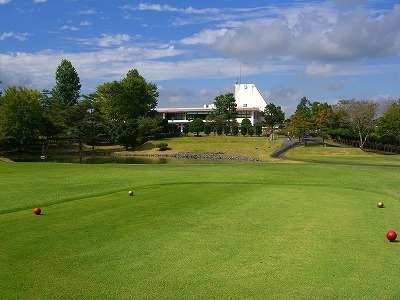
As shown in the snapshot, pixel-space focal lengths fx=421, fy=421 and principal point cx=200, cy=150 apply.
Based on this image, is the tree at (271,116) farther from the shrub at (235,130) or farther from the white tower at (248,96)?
the white tower at (248,96)

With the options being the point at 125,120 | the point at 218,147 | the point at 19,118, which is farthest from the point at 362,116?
the point at 19,118

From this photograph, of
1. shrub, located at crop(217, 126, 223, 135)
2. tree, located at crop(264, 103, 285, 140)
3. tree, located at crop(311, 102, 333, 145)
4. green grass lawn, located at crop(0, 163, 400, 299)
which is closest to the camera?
green grass lawn, located at crop(0, 163, 400, 299)

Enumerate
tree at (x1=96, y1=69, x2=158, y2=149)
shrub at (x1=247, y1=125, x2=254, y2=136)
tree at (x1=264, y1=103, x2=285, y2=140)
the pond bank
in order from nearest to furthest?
1. the pond bank
2. tree at (x1=96, y1=69, x2=158, y2=149)
3. shrub at (x1=247, y1=125, x2=254, y2=136)
4. tree at (x1=264, y1=103, x2=285, y2=140)

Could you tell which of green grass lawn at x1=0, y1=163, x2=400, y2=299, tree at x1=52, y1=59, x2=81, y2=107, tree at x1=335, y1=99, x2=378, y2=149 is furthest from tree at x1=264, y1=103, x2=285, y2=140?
green grass lawn at x1=0, y1=163, x2=400, y2=299

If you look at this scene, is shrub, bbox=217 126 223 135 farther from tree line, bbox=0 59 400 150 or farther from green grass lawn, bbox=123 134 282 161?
green grass lawn, bbox=123 134 282 161

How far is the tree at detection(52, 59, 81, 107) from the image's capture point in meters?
109

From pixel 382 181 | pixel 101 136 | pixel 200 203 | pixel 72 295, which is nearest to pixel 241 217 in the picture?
pixel 200 203

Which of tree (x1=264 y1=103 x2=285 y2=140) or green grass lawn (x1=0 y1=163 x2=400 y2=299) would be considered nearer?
green grass lawn (x1=0 y1=163 x2=400 y2=299)

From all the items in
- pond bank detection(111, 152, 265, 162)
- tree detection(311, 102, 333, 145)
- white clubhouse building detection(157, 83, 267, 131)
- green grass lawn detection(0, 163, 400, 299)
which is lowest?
pond bank detection(111, 152, 265, 162)

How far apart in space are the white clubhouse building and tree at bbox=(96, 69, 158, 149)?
1265 inches

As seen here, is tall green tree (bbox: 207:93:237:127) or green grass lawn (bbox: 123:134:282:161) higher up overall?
tall green tree (bbox: 207:93:237:127)

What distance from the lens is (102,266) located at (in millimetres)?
8117

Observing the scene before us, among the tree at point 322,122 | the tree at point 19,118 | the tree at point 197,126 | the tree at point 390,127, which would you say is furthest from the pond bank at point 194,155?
the tree at point 197,126

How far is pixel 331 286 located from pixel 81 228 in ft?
23.1
